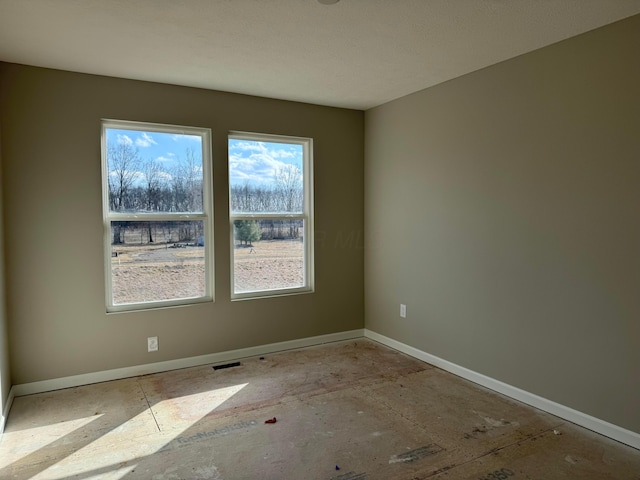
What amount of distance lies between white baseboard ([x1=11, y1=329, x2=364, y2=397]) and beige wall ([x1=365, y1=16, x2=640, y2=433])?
2.75ft

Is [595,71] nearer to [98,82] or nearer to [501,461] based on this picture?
[501,461]

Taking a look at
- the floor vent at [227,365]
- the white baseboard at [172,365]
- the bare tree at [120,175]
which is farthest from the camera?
the floor vent at [227,365]

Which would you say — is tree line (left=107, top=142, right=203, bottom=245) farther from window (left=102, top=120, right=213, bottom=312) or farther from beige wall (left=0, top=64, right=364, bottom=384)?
beige wall (left=0, top=64, right=364, bottom=384)

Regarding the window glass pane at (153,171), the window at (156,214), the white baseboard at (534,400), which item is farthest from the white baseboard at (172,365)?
the window glass pane at (153,171)

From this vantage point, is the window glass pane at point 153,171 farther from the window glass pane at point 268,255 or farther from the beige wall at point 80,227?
the window glass pane at point 268,255

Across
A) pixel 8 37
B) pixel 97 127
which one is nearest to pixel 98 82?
pixel 97 127

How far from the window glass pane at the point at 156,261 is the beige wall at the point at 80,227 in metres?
0.14

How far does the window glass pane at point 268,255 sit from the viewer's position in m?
4.21

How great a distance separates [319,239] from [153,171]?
5.78ft

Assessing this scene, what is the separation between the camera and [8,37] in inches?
106

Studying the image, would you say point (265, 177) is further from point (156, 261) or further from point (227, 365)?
point (227, 365)

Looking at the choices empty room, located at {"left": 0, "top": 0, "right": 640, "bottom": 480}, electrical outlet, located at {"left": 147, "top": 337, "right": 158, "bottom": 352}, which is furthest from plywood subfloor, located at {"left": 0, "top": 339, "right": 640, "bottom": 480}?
electrical outlet, located at {"left": 147, "top": 337, "right": 158, "bottom": 352}

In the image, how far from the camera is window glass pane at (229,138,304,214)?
4156 millimetres

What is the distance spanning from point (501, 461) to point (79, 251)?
3.33 metres
